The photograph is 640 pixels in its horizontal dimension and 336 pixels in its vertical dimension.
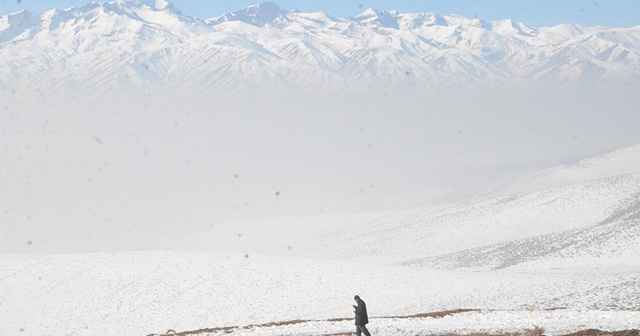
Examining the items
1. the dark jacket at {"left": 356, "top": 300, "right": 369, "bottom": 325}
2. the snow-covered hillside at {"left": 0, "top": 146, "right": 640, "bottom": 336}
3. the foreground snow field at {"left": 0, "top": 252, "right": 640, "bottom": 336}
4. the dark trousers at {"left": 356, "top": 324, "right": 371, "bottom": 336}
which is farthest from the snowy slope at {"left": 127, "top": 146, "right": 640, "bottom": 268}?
the dark jacket at {"left": 356, "top": 300, "right": 369, "bottom": 325}

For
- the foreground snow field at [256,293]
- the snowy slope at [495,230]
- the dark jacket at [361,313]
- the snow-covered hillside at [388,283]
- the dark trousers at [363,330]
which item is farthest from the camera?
the snowy slope at [495,230]

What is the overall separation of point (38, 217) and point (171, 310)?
167m

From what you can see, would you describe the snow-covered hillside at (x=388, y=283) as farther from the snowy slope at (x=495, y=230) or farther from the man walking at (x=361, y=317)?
the man walking at (x=361, y=317)

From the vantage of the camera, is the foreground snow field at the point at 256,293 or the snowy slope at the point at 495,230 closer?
the foreground snow field at the point at 256,293

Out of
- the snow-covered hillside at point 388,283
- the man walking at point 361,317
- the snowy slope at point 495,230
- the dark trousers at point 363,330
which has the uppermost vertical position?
the man walking at point 361,317

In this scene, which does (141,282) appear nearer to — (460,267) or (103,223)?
(460,267)

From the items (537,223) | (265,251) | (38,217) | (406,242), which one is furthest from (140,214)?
(537,223)

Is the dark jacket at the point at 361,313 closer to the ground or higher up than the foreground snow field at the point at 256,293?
higher up

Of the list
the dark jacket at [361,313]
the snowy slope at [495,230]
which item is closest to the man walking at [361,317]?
the dark jacket at [361,313]

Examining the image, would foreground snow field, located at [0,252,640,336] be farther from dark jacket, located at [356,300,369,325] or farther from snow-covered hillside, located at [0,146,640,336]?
dark jacket, located at [356,300,369,325]

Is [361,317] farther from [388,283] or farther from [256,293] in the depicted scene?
[256,293]

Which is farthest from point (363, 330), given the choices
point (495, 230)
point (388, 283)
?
point (495, 230)

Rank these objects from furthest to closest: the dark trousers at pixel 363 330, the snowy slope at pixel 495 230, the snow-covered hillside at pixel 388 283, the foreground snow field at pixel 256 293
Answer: the snowy slope at pixel 495 230, the foreground snow field at pixel 256 293, the snow-covered hillside at pixel 388 283, the dark trousers at pixel 363 330

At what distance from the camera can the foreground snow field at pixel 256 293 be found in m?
32.0
